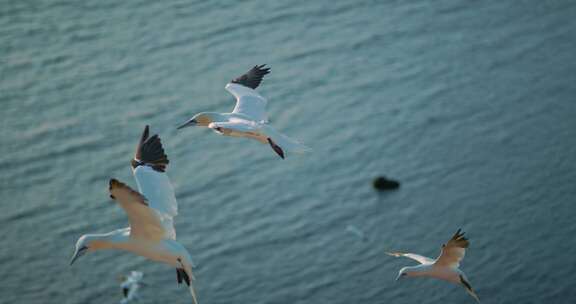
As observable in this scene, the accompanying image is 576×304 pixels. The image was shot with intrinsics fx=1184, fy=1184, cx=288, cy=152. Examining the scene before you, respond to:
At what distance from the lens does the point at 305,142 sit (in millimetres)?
24188

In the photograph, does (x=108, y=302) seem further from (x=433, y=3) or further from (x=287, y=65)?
(x=433, y=3)

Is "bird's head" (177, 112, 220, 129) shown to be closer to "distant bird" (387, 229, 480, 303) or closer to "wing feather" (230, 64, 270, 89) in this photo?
"wing feather" (230, 64, 270, 89)

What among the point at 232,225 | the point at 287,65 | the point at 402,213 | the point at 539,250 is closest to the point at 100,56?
the point at 287,65

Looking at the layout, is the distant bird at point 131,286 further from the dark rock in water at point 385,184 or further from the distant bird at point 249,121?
the dark rock in water at point 385,184

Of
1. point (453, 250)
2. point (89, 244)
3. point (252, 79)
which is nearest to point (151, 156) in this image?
point (89, 244)

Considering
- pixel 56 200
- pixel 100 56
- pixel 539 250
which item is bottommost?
pixel 539 250

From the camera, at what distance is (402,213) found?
73.7ft

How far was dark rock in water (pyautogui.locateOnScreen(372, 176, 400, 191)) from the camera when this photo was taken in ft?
75.8

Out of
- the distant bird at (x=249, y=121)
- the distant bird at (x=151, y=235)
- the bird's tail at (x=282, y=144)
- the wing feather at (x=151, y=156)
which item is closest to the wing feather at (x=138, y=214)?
the distant bird at (x=151, y=235)

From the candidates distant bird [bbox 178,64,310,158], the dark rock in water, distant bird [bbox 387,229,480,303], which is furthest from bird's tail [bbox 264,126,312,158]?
the dark rock in water

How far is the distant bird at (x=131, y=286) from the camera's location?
20938 mm

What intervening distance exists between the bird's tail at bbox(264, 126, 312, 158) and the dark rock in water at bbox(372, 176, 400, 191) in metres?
6.80

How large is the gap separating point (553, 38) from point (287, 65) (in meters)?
6.25

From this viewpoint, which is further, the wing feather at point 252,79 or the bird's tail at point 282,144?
the wing feather at point 252,79
